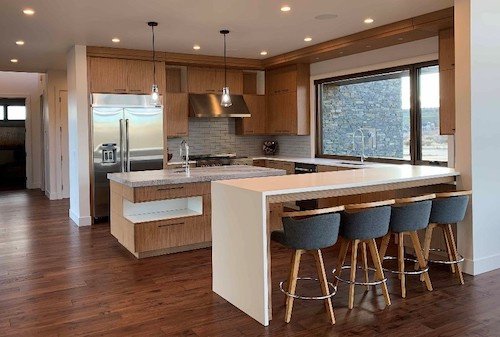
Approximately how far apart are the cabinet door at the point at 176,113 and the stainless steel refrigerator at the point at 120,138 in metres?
0.45

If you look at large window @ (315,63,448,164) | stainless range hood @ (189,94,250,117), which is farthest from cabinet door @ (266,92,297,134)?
stainless range hood @ (189,94,250,117)

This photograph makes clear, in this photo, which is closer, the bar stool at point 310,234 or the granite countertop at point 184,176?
the bar stool at point 310,234

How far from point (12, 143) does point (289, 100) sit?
29.5 feet

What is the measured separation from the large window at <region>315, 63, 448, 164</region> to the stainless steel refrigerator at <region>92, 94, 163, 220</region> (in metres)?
2.94

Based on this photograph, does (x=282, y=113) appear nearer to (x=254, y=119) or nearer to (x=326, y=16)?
(x=254, y=119)

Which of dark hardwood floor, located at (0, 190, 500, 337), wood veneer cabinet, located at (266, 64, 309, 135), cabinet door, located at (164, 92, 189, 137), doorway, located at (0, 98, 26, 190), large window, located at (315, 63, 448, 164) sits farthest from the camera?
doorway, located at (0, 98, 26, 190)

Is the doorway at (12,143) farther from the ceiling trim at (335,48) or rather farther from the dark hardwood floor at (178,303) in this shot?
the dark hardwood floor at (178,303)

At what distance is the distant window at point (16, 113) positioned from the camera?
12.9 m

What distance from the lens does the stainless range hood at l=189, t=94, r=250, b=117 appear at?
25.8ft

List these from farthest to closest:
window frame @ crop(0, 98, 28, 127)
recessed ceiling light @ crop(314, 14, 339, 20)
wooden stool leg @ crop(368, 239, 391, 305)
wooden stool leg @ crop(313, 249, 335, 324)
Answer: window frame @ crop(0, 98, 28, 127)
recessed ceiling light @ crop(314, 14, 339, 20)
wooden stool leg @ crop(368, 239, 391, 305)
wooden stool leg @ crop(313, 249, 335, 324)

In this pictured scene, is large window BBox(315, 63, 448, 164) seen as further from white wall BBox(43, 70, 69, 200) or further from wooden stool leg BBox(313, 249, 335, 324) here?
white wall BBox(43, 70, 69, 200)

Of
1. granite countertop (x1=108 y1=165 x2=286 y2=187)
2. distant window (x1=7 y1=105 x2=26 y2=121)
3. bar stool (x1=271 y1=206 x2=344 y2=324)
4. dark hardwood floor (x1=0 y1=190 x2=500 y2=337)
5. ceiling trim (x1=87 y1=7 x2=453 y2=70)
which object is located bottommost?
dark hardwood floor (x1=0 y1=190 x2=500 y2=337)

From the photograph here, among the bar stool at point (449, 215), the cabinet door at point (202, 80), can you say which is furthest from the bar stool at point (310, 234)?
the cabinet door at point (202, 80)

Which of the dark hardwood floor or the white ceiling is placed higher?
the white ceiling
